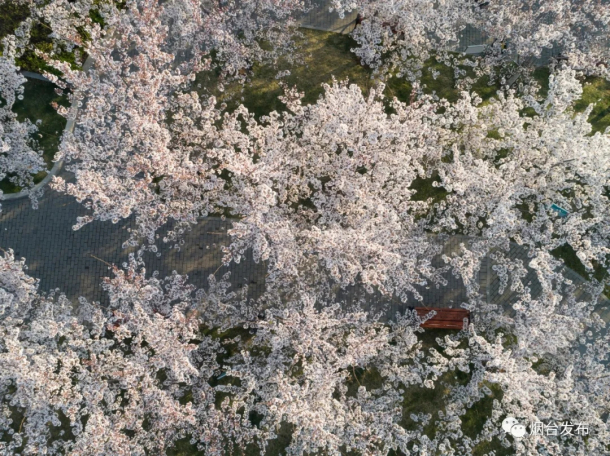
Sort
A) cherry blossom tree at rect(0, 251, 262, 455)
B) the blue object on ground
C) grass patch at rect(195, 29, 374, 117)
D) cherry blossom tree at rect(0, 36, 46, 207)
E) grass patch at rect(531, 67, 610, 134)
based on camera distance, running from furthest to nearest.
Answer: grass patch at rect(531, 67, 610, 134)
grass patch at rect(195, 29, 374, 117)
the blue object on ground
cherry blossom tree at rect(0, 36, 46, 207)
cherry blossom tree at rect(0, 251, 262, 455)

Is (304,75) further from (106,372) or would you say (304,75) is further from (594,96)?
(106,372)

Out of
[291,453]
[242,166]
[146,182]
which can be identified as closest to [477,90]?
[242,166]

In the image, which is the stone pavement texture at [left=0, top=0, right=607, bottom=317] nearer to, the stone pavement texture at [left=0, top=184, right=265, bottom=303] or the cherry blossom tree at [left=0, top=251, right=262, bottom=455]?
the stone pavement texture at [left=0, top=184, right=265, bottom=303]

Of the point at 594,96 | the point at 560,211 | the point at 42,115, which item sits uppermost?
the point at 594,96

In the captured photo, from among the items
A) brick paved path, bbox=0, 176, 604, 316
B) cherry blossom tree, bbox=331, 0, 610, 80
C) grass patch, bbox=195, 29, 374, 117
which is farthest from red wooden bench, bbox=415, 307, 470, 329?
grass patch, bbox=195, 29, 374, 117

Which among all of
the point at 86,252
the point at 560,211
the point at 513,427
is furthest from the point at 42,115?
the point at 513,427

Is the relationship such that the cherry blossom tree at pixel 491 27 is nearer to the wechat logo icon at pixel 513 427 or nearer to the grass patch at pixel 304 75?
the grass patch at pixel 304 75

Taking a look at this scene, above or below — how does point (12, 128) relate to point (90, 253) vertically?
above
